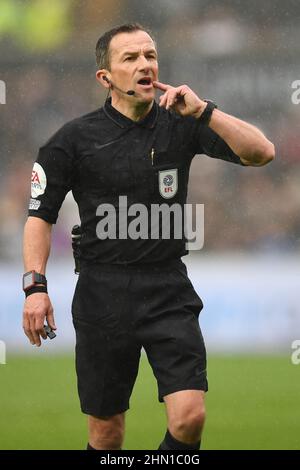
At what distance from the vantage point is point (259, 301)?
9.63 m

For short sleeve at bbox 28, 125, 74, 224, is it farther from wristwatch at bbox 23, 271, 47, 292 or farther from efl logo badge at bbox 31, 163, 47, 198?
wristwatch at bbox 23, 271, 47, 292

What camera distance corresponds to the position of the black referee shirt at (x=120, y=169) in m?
4.96

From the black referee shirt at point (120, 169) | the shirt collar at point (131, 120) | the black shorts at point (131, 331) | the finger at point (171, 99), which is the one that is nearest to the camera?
the finger at point (171, 99)

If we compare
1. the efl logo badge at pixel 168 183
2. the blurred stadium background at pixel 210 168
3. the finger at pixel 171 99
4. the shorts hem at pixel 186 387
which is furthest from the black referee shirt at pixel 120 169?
the blurred stadium background at pixel 210 168

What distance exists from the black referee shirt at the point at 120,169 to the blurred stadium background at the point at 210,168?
13.8 ft

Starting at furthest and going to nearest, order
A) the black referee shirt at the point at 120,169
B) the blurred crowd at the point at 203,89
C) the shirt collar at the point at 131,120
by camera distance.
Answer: the blurred crowd at the point at 203,89, the shirt collar at the point at 131,120, the black referee shirt at the point at 120,169

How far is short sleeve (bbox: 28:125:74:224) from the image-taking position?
5000 mm

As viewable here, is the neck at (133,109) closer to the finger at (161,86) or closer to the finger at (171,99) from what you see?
the finger at (161,86)

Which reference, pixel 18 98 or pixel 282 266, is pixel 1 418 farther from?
pixel 18 98

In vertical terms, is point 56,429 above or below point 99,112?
below

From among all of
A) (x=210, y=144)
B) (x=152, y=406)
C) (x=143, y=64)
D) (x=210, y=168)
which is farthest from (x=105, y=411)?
(x=210, y=168)

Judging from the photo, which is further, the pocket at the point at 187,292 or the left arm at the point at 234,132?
the pocket at the point at 187,292

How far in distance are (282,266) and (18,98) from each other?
3.46 m
